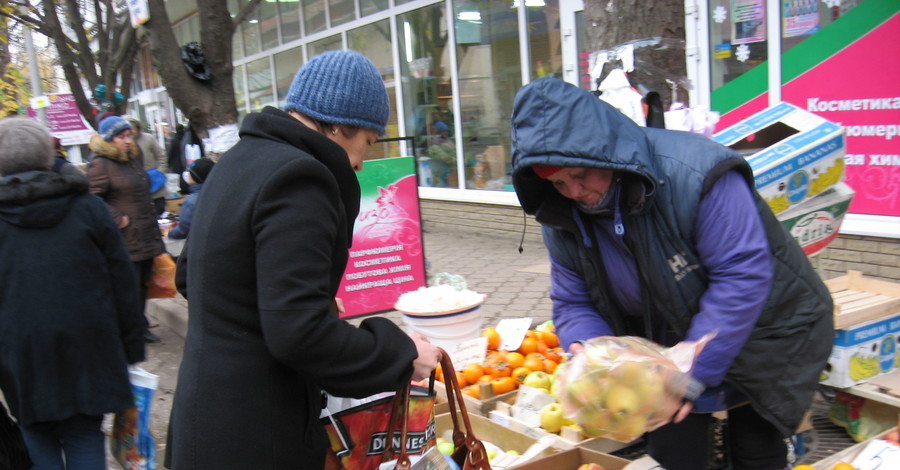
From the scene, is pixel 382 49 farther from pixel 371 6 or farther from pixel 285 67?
pixel 285 67

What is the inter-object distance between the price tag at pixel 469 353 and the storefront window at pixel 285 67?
36.9 ft

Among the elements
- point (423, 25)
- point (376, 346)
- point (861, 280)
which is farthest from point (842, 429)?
point (423, 25)

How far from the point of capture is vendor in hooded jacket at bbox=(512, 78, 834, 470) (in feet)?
6.64

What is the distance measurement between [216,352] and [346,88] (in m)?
0.72

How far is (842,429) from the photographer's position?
3830 mm

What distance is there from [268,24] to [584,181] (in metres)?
15.0

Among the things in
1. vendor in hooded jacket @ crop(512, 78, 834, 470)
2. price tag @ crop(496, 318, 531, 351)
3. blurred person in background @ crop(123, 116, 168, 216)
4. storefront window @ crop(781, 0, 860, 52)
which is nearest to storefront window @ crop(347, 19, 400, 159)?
blurred person in background @ crop(123, 116, 168, 216)

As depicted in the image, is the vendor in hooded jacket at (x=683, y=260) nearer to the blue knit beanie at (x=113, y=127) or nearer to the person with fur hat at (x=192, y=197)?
the person with fur hat at (x=192, y=197)

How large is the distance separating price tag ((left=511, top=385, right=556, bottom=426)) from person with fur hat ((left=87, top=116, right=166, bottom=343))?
3.63 meters

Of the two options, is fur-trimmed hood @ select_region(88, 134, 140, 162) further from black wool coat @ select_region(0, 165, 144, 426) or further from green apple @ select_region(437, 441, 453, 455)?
green apple @ select_region(437, 441, 453, 455)

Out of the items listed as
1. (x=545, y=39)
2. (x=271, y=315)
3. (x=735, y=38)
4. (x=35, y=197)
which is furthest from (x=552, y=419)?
(x=545, y=39)

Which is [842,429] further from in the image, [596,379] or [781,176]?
[596,379]

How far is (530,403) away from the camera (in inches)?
144

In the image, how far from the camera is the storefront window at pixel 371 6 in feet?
38.7
